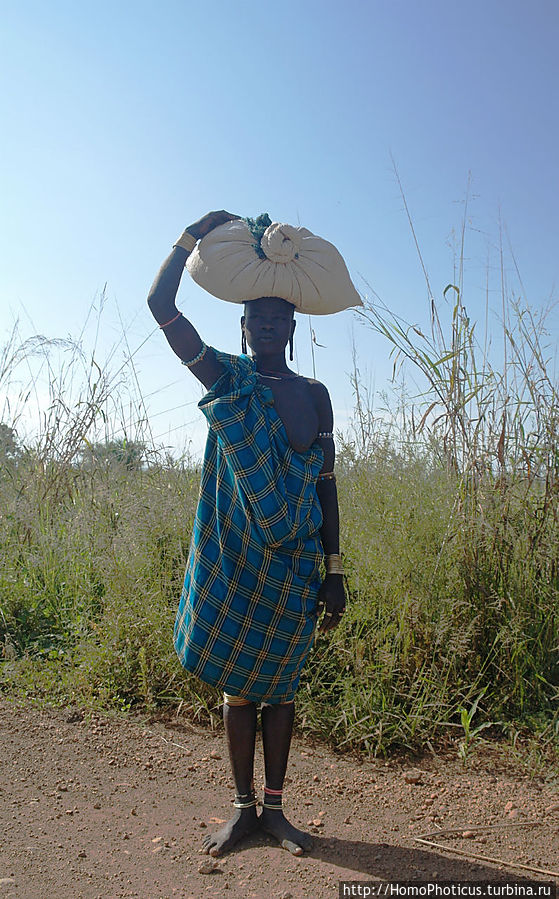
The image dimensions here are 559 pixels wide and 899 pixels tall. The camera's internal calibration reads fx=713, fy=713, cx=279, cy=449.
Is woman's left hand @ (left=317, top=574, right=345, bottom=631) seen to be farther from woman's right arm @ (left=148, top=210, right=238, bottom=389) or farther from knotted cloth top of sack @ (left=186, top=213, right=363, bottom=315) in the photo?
knotted cloth top of sack @ (left=186, top=213, right=363, bottom=315)

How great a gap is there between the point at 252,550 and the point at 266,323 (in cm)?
73

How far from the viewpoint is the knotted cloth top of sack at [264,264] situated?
2.22 meters

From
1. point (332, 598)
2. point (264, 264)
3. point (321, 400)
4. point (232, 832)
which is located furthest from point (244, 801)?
point (264, 264)

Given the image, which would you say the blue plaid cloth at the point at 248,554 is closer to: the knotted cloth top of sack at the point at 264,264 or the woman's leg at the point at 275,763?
the woman's leg at the point at 275,763

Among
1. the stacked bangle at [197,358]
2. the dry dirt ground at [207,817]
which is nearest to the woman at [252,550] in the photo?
the stacked bangle at [197,358]

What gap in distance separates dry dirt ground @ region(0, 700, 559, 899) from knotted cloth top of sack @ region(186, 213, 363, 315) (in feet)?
5.64

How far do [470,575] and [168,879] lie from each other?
175 cm

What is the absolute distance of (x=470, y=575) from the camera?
3162mm

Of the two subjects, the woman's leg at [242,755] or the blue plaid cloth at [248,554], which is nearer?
the blue plaid cloth at [248,554]

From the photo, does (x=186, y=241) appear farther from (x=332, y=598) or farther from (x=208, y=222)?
(x=332, y=598)

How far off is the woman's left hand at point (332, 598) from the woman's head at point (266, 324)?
0.76m

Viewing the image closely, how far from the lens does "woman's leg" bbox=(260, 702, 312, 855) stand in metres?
2.23

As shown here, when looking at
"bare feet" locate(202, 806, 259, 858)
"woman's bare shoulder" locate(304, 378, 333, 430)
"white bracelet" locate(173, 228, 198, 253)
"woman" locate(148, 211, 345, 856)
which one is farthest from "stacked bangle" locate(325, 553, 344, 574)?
"white bracelet" locate(173, 228, 198, 253)

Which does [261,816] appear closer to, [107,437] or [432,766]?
[432,766]
